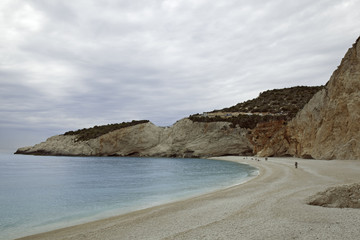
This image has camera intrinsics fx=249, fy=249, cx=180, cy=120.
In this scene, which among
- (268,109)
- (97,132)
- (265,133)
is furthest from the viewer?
(97,132)

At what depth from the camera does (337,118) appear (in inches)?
1238

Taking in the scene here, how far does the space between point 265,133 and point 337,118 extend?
25.4 metres

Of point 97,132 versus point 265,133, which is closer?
point 265,133

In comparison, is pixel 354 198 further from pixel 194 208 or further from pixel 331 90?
pixel 331 90

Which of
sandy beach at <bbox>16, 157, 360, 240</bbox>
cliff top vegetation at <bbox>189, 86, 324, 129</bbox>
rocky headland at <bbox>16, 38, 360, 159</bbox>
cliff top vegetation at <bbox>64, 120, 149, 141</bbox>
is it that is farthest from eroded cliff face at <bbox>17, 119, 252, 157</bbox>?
sandy beach at <bbox>16, 157, 360, 240</bbox>

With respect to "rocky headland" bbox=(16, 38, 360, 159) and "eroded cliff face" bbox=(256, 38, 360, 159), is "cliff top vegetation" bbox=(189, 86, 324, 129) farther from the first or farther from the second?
"eroded cliff face" bbox=(256, 38, 360, 159)

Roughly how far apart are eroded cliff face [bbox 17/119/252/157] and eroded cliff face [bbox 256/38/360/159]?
2288 centimetres

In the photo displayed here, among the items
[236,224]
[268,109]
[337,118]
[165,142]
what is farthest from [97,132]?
[236,224]

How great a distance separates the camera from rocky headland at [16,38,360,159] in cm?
3003

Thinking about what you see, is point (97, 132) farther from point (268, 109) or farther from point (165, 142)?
point (268, 109)

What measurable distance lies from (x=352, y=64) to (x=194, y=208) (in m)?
30.0

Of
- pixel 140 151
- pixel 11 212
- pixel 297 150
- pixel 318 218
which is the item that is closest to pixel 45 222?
pixel 11 212

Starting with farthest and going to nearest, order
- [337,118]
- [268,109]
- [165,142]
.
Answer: [268,109] → [165,142] → [337,118]

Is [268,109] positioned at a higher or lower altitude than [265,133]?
higher
